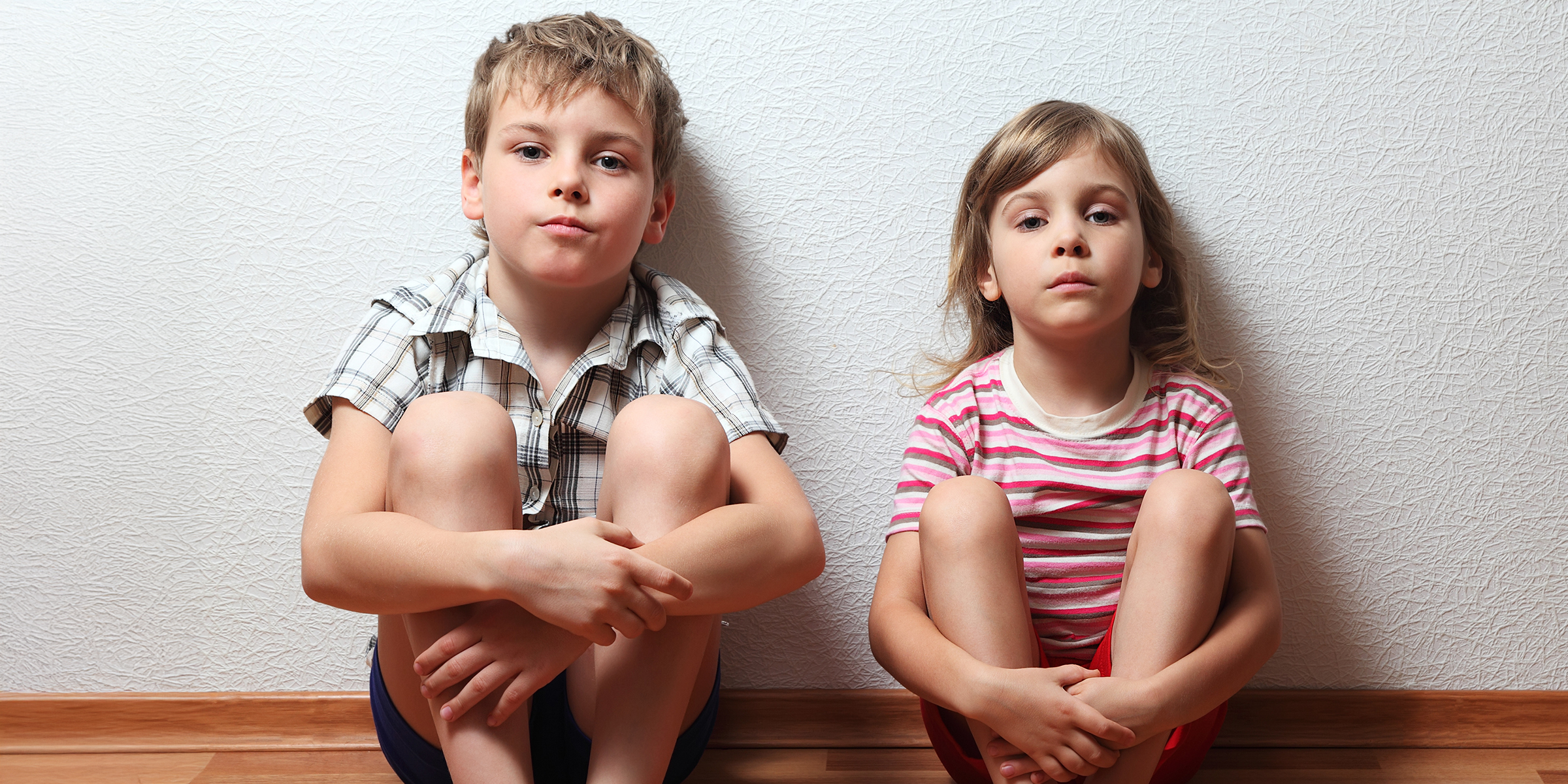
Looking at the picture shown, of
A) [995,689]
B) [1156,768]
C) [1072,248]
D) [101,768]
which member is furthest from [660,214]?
[101,768]

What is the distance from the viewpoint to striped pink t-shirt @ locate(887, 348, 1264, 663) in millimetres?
875

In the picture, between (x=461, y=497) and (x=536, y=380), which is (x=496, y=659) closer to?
→ (x=461, y=497)

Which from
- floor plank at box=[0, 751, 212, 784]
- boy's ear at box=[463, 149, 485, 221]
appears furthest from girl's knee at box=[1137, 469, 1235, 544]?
floor plank at box=[0, 751, 212, 784]

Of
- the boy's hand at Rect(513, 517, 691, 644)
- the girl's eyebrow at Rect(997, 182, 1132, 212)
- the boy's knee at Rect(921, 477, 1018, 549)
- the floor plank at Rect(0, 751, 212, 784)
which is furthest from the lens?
the floor plank at Rect(0, 751, 212, 784)

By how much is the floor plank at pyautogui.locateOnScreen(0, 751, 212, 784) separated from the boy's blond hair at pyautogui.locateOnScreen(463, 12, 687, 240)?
644 millimetres

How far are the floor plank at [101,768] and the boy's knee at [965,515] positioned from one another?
0.73 metres

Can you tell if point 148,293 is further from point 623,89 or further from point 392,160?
point 623,89

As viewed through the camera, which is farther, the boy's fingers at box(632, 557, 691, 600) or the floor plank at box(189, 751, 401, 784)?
the floor plank at box(189, 751, 401, 784)

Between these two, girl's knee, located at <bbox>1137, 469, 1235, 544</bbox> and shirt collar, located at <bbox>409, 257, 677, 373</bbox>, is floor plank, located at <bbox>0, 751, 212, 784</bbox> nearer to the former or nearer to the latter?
shirt collar, located at <bbox>409, 257, 677, 373</bbox>

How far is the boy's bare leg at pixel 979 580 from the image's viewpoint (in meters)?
0.76

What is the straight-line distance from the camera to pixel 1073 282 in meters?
0.85

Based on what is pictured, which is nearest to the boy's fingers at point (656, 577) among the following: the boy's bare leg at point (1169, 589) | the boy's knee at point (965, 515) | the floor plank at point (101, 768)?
the boy's knee at point (965, 515)

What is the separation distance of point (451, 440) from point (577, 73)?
32cm

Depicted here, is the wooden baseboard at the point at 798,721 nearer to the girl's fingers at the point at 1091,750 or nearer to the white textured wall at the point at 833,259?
the white textured wall at the point at 833,259
